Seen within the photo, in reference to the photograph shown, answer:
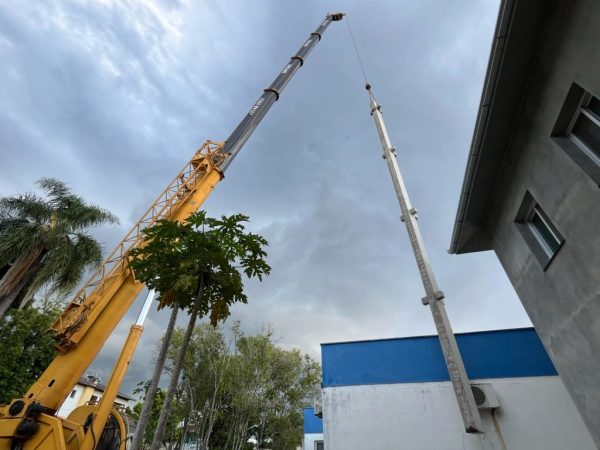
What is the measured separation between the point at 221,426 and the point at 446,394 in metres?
24.7

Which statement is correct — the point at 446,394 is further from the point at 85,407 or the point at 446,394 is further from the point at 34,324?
the point at 34,324

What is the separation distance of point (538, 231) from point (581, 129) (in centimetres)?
224

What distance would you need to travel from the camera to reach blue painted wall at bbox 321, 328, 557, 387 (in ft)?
28.5

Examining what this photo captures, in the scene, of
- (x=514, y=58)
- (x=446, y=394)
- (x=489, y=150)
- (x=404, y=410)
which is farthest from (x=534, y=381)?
(x=514, y=58)

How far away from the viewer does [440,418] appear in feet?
28.0

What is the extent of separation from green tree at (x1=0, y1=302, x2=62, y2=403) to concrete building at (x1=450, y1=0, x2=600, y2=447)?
21298mm

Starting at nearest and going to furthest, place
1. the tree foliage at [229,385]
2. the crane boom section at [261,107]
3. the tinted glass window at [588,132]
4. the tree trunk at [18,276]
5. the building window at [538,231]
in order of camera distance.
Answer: the tinted glass window at [588,132]
the building window at [538,231]
the crane boom section at [261,107]
the tree trunk at [18,276]
the tree foliage at [229,385]

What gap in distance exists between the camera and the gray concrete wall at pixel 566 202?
4.24m

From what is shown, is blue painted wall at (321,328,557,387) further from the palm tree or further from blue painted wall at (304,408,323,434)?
blue painted wall at (304,408,323,434)

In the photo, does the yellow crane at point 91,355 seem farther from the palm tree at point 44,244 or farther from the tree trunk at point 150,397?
the palm tree at point 44,244

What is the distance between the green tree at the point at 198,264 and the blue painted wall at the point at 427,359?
6337 mm

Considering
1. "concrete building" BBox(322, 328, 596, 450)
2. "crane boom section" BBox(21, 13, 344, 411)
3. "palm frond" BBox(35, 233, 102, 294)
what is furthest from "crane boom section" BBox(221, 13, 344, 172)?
"palm frond" BBox(35, 233, 102, 294)

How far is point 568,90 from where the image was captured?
4.51 m

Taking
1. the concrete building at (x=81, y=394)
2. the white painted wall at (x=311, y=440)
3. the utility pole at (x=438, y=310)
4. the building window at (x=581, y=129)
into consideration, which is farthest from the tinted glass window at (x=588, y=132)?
the concrete building at (x=81, y=394)
